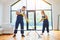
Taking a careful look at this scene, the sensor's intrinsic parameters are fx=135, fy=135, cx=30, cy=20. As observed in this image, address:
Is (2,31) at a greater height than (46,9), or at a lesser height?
lesser

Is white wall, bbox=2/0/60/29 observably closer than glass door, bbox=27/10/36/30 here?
No

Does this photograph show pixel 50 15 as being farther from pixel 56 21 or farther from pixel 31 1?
pixel 31 1

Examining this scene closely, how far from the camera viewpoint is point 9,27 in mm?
8008

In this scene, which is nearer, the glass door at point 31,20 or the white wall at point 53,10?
the glass door at point 31,20

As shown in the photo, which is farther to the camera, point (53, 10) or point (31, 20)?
point (53, 10)

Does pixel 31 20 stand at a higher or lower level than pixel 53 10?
lower

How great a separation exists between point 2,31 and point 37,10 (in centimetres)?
368

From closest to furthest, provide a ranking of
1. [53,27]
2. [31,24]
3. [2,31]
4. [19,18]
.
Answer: [19,18] < [2,31] < [31,24] < [53,27]

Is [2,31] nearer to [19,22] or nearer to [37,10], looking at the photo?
[19,22]

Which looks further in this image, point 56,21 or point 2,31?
point 56,21

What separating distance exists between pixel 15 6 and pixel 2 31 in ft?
11.1

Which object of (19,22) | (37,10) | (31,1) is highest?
(31,1)

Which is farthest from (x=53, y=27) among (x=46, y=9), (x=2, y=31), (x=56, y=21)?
(x=2, y=31)

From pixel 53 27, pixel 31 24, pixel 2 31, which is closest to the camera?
pixel 2 31
